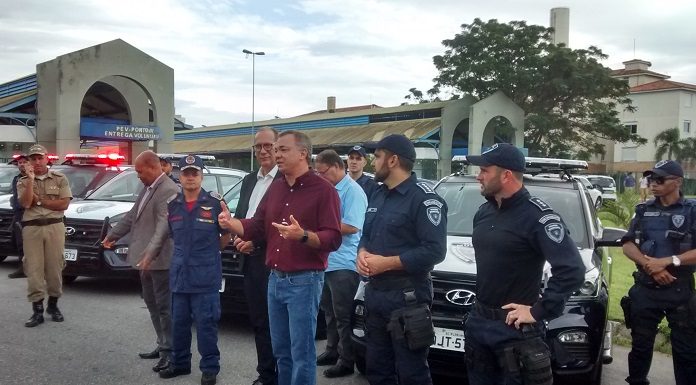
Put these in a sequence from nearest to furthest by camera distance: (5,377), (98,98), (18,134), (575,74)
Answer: (5,377), (18,134), (98,98), (575,74)

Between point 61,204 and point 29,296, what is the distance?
1.02 metres

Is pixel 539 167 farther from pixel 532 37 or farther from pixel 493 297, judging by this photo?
pixel 532 37

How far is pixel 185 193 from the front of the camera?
17.3 ft

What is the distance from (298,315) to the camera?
4.16 m

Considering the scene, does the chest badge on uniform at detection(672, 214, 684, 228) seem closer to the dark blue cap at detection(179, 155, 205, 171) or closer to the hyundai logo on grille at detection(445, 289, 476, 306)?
the hyundai logo on grille at detection(445, 289, 476, 306)

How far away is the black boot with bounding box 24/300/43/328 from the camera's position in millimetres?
6605

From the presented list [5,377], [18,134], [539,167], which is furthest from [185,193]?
[18,134]

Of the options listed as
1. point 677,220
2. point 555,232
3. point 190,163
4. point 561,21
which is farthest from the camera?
point 561,21

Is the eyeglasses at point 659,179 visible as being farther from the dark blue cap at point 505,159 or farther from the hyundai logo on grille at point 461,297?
the dark blue cap at point 505,159

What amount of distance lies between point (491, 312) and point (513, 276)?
0.77 ft

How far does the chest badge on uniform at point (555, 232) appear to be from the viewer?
129 inches

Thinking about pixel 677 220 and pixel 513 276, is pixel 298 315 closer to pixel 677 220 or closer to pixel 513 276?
pixel 513 276

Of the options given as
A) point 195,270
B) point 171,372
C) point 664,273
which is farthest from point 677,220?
point 171,372

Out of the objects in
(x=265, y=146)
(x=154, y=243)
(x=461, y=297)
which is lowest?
(x=461, y=297)
